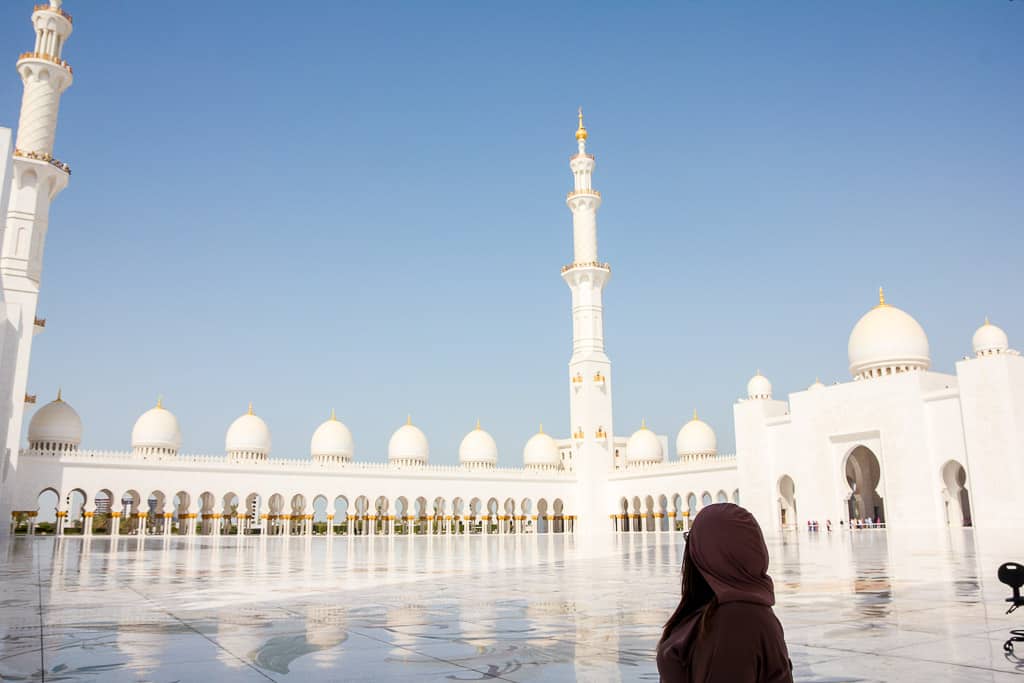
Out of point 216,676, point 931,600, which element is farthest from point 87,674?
point 931,600

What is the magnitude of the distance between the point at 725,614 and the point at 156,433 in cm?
3669

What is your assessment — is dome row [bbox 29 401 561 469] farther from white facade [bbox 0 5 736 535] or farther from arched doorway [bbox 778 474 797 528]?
arched doorway [bbox 778 474 797 528]

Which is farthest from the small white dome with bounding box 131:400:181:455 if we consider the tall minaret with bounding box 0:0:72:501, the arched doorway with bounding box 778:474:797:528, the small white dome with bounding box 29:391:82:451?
the arched doorway with bounding box 778:474:797:528

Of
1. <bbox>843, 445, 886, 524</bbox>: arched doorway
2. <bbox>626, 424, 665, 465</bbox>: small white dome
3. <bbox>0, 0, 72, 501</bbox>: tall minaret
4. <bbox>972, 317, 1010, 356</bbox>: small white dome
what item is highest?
<bbox>0, 0, 72, 501</bbox>: tall minaret

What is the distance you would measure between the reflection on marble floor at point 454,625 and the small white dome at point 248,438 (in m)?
27.9

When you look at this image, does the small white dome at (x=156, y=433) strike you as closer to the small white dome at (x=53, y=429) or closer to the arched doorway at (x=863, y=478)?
the small white dome at (x=53, y=429)

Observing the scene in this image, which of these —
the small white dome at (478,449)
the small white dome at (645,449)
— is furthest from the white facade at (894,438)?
the small white dome at (478,449)

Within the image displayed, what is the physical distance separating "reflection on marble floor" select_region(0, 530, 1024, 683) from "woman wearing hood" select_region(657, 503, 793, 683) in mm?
2124

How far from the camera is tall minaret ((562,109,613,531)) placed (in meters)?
38.5

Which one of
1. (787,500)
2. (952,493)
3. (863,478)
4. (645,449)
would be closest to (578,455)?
(645,449)

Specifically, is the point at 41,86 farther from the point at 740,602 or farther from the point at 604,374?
the point at 740,602

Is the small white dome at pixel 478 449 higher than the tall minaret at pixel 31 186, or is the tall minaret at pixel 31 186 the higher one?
the tall minaret at pixel 31 186

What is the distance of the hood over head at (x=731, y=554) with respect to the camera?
1.48 metres

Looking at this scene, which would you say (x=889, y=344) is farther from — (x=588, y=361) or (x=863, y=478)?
(x=588, y=361)
